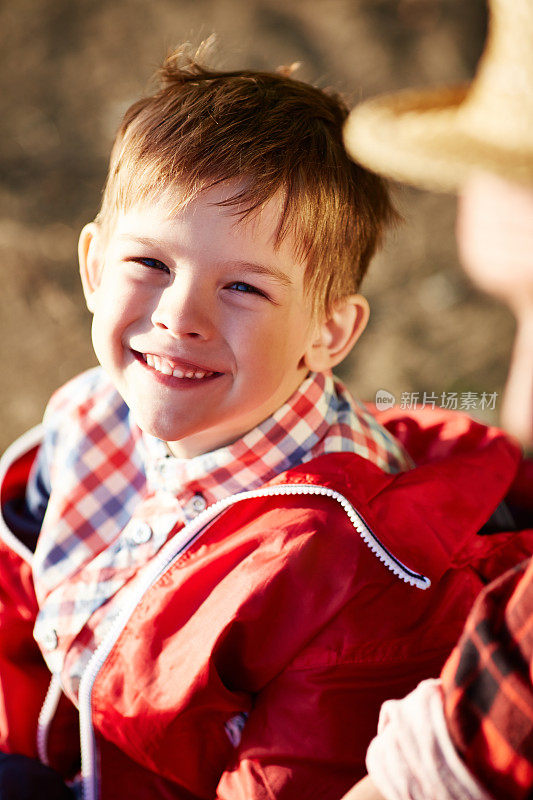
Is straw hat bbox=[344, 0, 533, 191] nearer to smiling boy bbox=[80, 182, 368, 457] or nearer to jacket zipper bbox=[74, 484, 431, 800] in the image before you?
smiling boy bbox=[80, 182, 368, 457]

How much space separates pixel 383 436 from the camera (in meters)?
1.35

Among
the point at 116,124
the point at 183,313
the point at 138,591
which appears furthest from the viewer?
the point at 116,124

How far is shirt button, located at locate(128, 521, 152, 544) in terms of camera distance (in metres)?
1.22

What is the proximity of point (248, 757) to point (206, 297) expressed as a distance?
62 centimetres

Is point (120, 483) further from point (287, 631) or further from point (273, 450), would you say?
point (287, 631)

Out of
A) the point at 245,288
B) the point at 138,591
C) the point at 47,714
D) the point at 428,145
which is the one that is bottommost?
the point at 47,714

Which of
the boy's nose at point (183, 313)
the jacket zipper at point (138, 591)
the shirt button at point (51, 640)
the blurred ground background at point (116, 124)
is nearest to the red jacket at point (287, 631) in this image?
the jacket zipper at point (138, 591)

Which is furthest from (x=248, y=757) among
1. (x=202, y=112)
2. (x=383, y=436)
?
(x=202, y=112)

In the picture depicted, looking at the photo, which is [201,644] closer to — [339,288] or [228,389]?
[228,389]

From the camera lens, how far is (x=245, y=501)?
1.16 metres

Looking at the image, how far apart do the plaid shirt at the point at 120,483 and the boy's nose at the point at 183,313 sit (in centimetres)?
21

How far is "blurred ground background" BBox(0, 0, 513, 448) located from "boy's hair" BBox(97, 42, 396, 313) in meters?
1.23

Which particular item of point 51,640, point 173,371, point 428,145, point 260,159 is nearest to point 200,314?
point 173,371

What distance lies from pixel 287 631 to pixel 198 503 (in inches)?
9.7
